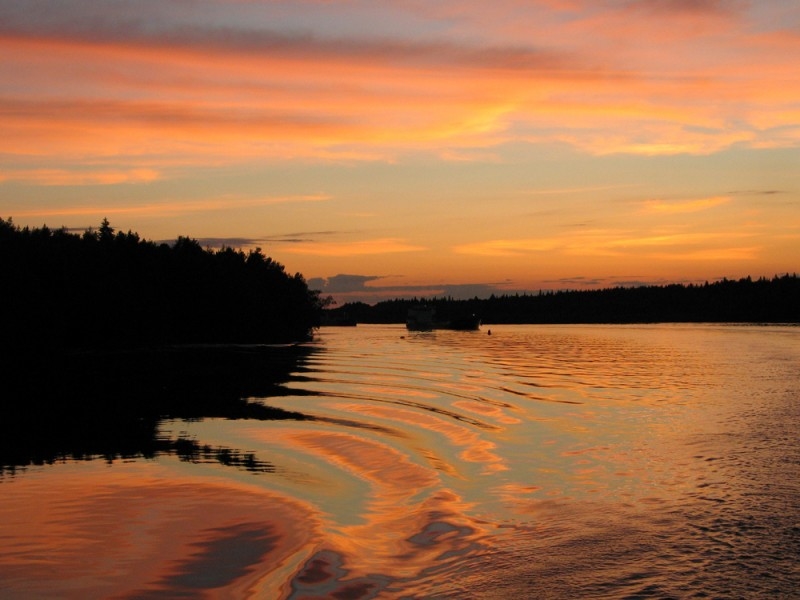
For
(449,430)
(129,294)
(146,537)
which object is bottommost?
(449,430)

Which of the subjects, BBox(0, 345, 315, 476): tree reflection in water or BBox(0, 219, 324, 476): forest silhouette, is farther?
BBox(0, 219, 324, 476): forest silhouette

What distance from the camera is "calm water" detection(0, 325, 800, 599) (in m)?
13.8

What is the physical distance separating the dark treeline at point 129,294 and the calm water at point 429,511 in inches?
3262

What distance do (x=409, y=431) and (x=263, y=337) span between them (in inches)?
5100

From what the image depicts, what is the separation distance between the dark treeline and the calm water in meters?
82.8

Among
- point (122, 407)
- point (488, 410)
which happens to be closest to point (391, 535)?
point (488, 410)

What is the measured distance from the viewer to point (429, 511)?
19000 millimetres

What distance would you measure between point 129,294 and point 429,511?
367 ft

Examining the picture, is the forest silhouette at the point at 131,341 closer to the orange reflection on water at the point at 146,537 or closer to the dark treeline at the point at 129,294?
the dark treeline at the point at 129,294

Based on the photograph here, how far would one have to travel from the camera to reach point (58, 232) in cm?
14050

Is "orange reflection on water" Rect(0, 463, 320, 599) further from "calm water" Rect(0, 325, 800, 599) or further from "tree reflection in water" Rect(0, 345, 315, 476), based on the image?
"tree reflection in water" Rect(0, 345, 315, 476)

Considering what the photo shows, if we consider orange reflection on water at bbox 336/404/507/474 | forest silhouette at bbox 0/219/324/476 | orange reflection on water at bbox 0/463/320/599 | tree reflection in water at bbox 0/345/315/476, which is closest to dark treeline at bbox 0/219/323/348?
forest silhouette at bbox 0/219/324/476

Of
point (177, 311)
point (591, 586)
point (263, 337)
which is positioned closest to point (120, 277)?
point (177, 311)

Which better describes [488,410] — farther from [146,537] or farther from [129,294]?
[129,294]
